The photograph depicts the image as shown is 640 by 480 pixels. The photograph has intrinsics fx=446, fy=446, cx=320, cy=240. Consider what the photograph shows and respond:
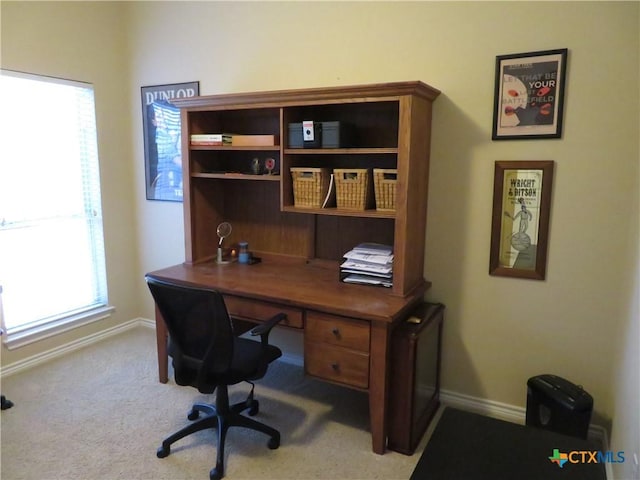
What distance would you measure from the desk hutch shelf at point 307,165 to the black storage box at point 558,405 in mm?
757

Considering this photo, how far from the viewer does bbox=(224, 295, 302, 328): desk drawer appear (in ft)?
7.52

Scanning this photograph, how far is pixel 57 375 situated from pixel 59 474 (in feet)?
3.51

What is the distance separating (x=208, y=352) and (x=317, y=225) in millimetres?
1173

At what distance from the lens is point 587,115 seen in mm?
2141

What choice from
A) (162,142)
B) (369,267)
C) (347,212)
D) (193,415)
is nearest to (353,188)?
(347,212)

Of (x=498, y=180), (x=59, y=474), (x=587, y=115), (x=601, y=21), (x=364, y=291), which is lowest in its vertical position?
(x=59, y=474)

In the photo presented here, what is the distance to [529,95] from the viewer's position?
2240mm

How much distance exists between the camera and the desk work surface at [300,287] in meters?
2.15

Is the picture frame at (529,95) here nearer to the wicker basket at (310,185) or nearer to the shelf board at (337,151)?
the shelf board at (337,151)

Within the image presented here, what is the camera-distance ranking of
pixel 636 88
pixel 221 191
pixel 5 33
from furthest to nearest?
pixel 221 191 → pixel 5 33 → pixel 636 88

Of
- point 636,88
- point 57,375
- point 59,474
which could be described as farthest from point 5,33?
point 636,88

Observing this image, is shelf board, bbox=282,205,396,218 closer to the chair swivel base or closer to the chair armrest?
the chair armrest

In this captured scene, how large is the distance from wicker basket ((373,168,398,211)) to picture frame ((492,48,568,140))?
0.59 metres

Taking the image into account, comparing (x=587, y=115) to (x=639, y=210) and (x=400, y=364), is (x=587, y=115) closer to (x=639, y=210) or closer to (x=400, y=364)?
(x=639, y=210)
